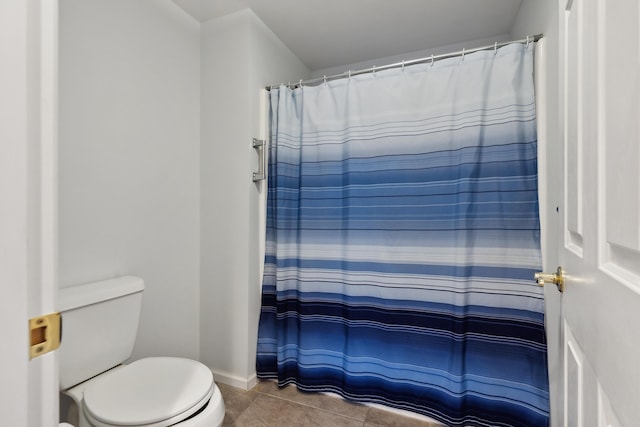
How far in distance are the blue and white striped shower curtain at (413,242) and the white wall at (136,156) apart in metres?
0.53

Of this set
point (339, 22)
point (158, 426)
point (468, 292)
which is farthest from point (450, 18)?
point (158, 426)

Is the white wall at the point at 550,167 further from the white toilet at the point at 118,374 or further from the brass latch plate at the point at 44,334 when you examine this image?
the brass latch plate at the point at 44,334

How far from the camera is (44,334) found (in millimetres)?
431

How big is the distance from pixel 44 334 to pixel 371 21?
2131 mm

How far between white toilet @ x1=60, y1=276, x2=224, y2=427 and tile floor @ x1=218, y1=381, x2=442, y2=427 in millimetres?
548

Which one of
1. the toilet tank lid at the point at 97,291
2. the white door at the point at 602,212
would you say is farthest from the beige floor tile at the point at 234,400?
the white door at the point at 602,212

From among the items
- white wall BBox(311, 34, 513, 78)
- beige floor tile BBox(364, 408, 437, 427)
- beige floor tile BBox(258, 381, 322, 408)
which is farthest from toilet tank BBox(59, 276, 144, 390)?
white wall BBox(311, 34, 513, 78)

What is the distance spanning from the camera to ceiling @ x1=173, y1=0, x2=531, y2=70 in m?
1.69

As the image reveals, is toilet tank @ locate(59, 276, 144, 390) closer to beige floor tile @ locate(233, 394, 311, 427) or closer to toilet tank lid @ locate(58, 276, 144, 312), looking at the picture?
toilet tank lid @ locate(58, 276, 144, 312)

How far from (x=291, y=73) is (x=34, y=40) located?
1.98 m

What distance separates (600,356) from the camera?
0.45m

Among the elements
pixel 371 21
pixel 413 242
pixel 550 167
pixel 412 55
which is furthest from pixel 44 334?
pixel 412 55

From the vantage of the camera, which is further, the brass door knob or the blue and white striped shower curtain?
the blue and white striped shower curtain

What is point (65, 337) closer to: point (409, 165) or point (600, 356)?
point (600, 356)
